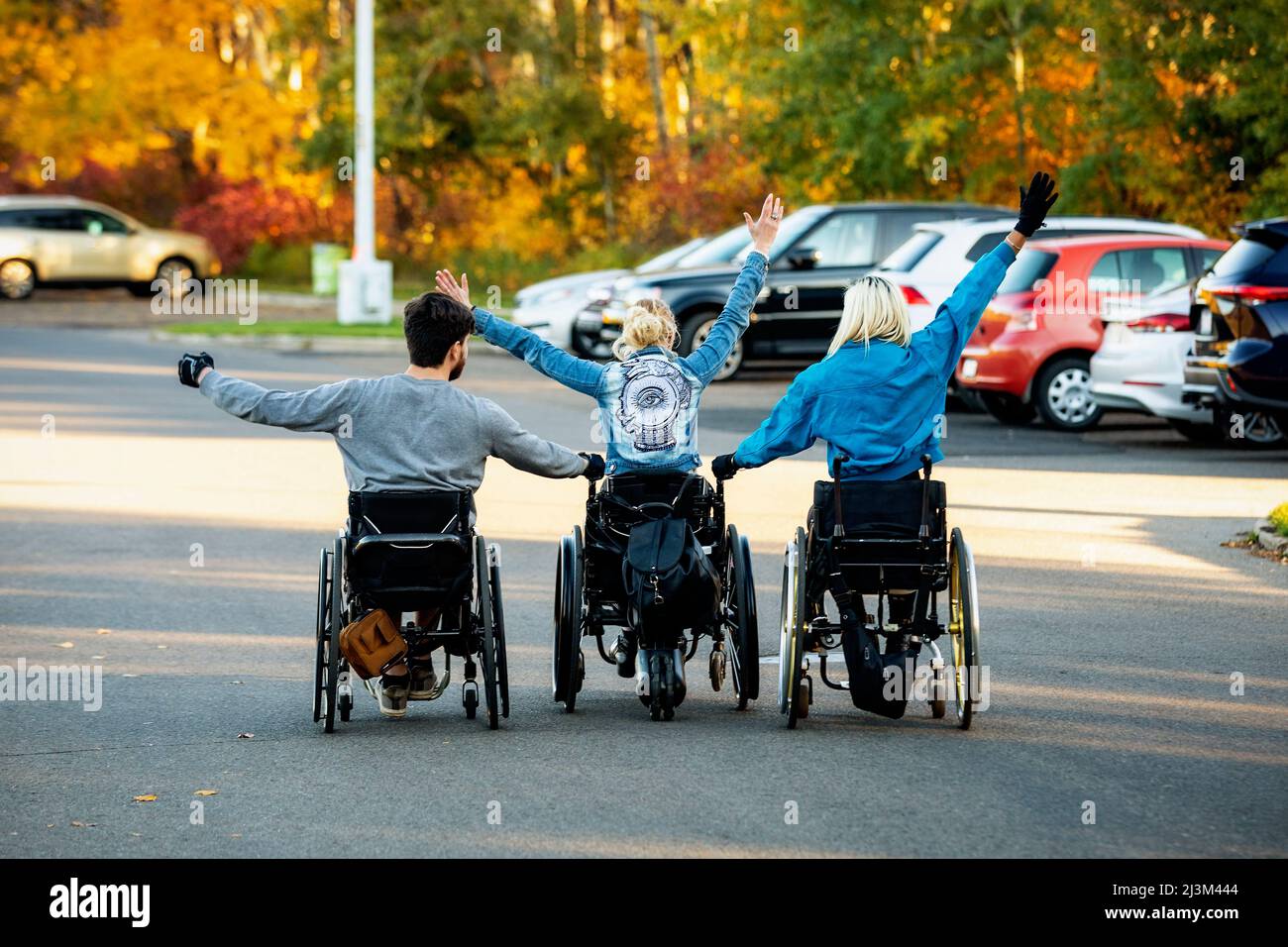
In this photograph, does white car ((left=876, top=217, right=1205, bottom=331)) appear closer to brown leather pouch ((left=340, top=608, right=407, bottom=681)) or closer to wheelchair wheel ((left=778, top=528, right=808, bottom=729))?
wheelchair wheel ((left=778, top=528, right=808, bottom=729))

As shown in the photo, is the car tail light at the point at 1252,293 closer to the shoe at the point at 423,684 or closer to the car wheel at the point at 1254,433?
the car wheel at the point at 1254,433

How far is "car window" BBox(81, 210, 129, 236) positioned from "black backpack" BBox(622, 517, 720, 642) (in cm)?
3653

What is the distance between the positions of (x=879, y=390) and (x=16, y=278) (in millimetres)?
36861

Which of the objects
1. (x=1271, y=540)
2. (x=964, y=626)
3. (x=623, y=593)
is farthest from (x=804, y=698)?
(x=1271, y=540)

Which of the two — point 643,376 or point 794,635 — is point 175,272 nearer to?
point 643,376

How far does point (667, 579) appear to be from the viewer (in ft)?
23.6

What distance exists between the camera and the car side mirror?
74.3ft

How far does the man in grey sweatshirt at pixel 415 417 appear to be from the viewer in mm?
7082

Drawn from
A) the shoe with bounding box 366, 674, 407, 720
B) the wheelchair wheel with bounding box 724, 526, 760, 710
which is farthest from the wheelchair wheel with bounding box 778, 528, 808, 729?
the shoe with bounding box 366, 674, 407, 720

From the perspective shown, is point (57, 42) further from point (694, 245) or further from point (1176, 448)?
point (1176, 448)

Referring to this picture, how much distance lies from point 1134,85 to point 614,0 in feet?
87.3

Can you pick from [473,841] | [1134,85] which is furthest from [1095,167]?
[473,841]

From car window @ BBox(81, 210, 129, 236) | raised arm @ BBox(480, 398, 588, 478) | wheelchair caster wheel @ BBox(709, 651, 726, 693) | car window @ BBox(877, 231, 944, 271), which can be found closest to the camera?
raised arm @ BBox(480, 398, 588, 478)

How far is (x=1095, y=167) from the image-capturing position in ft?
91.0
